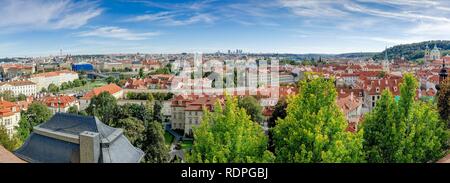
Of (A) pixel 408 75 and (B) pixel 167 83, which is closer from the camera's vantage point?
(A) pixel 408 75

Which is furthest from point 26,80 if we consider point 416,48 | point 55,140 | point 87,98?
point 416,48

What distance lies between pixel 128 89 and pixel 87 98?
10.6 feet

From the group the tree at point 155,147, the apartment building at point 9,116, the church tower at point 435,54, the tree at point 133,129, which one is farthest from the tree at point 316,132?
the church tower at point 435,54

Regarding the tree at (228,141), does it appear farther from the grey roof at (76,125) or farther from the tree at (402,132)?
the grey roof at (76,125)

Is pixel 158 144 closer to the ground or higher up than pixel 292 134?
closer to the ground

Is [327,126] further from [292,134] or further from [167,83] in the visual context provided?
[167,83]

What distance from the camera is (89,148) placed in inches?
110

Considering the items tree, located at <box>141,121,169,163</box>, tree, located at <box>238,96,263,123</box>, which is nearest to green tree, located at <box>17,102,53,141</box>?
tree, located at <box>141,121,169,163</box>

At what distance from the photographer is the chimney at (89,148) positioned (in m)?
2.77

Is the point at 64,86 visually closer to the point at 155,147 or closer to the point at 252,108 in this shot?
the point at 252,108

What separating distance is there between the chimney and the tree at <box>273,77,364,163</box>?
4.22 feet

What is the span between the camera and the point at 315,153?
246 centimetres

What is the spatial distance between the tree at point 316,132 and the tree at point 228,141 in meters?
0.16

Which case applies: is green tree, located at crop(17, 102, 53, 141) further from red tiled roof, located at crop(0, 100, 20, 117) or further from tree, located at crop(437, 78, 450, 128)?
tree, located at crop(437, 78, 450, 128)
